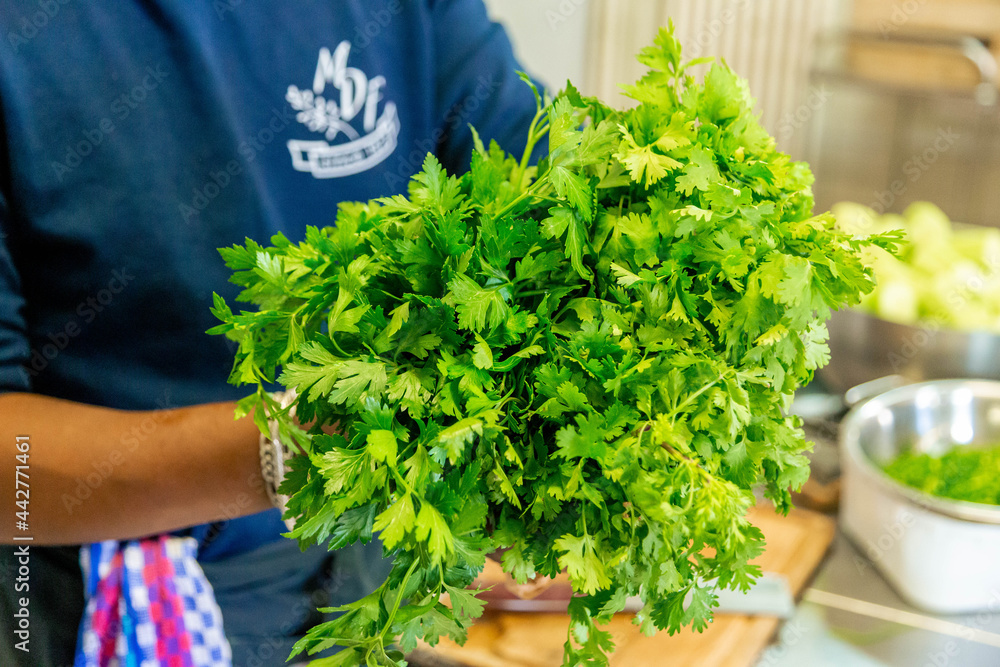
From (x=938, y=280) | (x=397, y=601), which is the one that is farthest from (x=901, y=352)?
(x=397, y=601)

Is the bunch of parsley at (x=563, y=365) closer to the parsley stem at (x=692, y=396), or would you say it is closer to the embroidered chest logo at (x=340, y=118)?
the parsley stem at (x=692, y=396)

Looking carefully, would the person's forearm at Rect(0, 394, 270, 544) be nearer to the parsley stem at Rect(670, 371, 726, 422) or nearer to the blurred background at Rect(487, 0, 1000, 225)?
the parsley stem at Rect(670, 371, 726, 422)

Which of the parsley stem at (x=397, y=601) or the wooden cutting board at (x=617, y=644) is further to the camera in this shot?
the wooden cutting board at (x=617, y=644)

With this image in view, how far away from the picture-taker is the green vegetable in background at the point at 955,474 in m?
1.02

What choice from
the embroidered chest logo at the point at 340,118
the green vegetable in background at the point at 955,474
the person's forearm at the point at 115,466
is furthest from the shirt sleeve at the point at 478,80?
the green vegetable in background at the point at 955,474

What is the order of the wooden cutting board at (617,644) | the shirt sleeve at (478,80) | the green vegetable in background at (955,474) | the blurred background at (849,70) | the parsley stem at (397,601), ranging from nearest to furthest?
the parsley stem at (397,601) < the wooden cutting board at (617,644) < the green vegetable in background at (955,474) < the shirt sleeve at (478,80) < the blurred background at (849,70)

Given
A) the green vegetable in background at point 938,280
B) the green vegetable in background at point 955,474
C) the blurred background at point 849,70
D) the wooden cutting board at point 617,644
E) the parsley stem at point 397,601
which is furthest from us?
the blurred background at point 849,70

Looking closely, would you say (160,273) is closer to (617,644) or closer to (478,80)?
(478,80)

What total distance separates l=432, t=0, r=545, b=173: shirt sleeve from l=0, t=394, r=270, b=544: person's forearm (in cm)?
60

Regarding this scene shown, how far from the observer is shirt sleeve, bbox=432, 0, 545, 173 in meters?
1.21

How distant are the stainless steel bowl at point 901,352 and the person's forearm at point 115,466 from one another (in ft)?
3.14

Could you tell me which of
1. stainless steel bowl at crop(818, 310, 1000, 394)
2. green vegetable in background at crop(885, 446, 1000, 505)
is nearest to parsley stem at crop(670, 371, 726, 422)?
green vegetable in background at crop(885, 446, 1000, 505)

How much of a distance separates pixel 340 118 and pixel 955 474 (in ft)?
3.18

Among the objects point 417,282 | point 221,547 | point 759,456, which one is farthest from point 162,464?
point 759,456
